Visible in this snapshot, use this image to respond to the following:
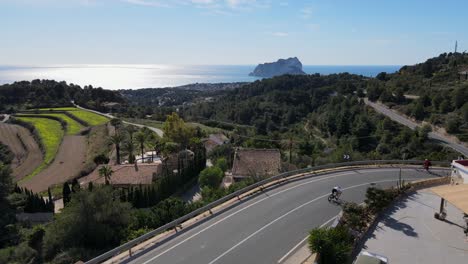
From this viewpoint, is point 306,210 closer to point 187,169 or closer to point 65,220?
point 65,220

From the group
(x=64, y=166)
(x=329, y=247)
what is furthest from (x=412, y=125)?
(x=329, y=247)

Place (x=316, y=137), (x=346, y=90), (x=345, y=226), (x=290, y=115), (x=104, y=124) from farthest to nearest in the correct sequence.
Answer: (x=346, y=90) < (x=290, y=115) < (x=104, y=124) < (x=316, y=137) < (x=345, y=226)

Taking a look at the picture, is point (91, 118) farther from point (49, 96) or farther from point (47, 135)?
point (49, 96)

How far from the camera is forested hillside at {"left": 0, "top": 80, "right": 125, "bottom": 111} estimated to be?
98.2 meters

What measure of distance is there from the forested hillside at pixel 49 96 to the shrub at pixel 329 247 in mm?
93389

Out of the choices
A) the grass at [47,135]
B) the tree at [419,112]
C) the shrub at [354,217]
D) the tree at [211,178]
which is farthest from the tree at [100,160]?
the tree at [419,112]

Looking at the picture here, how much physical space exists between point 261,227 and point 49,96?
104633 mm

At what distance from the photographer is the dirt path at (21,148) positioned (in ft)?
169

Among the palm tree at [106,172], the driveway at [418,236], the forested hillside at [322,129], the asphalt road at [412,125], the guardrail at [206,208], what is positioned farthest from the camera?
the asphalt road at [412,125]

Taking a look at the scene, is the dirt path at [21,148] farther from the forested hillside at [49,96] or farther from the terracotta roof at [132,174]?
the forested hillside at [49,96]

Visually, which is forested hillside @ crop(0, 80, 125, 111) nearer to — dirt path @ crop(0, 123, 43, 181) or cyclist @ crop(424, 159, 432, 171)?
dirt path @ crop(0, 123, 43, 181)

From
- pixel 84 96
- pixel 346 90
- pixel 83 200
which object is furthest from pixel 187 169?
pixel 84 96

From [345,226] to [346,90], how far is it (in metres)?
87.8

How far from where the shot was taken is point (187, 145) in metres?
51.3
